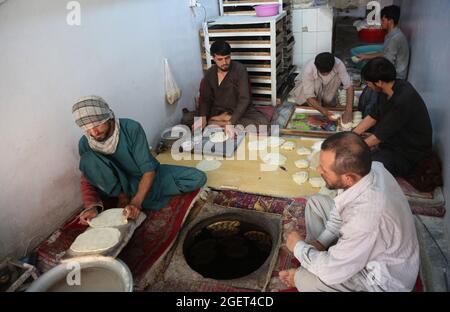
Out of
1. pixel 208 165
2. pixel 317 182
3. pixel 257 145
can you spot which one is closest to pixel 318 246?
pixel 317 182

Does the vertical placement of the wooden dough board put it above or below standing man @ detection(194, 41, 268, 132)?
below

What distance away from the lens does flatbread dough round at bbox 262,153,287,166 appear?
131 inches

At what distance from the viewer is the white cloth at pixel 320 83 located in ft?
12.9

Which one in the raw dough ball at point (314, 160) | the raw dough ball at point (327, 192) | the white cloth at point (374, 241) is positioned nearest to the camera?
the white cloth at point (374, 241)

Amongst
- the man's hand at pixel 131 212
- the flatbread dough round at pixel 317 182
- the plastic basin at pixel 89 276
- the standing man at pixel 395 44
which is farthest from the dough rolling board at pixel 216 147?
the standing man at pixel 395 44

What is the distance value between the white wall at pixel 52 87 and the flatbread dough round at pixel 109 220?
592 millimetres

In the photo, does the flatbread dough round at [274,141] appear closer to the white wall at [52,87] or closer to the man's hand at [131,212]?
the white wall at [52,87]

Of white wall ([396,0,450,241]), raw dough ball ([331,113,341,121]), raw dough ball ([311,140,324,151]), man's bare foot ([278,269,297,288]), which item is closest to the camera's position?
man's bare foot ([278,269,297,288])

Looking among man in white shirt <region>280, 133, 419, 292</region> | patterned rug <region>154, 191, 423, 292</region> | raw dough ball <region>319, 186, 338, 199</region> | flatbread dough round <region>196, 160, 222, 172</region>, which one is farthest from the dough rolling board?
man in white shirt <region>280, 133, 419, 292</region>

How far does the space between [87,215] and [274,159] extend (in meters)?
1.86

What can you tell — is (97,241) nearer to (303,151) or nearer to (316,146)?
(303,151)

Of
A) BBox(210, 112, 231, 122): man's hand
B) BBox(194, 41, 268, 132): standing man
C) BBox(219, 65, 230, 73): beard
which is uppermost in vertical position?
BBox(219, 65, 230, 73): beard

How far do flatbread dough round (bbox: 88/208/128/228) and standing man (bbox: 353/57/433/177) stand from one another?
2059mm

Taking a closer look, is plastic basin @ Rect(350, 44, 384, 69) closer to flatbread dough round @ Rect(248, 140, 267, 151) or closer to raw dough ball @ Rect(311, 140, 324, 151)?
raw dough ball @ Rect(311, 140, 324, 151)
